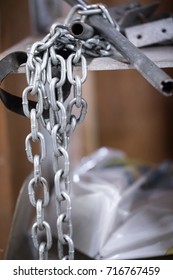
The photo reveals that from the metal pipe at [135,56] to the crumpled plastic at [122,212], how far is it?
31 cm

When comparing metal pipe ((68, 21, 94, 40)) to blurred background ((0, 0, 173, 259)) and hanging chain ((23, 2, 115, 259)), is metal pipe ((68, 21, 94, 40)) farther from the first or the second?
blurred background ((0, 0, 173, 259))

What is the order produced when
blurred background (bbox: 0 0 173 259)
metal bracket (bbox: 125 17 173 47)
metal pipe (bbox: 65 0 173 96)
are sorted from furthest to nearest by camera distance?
1. blurred background (bbox: 0 0 173 259)
2. metal bracket (bbox: 125 17 173 47)
3. metal pipe (bbox: 65 0 173 96)

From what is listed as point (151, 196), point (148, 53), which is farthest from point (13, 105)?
point (151, 196)

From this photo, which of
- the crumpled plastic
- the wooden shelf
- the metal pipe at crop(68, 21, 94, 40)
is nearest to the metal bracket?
the wooden shelf

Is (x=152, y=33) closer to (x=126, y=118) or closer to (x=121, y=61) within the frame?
(x=121, y=61)

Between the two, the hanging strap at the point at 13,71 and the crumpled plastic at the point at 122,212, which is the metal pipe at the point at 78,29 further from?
the crumpled plastic at the point at 122,212

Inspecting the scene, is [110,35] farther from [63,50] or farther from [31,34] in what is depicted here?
[31,34]

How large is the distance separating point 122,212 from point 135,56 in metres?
0.37

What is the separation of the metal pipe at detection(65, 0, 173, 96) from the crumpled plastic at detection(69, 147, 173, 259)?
31 cm

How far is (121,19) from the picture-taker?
2.57 feet

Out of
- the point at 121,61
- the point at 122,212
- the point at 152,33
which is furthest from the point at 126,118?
the point at 121,61

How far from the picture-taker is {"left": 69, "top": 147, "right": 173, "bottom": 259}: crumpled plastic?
753mm

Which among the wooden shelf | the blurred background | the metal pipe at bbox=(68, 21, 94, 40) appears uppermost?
the metal pipe at bbox=(68, 21, 94, 40)

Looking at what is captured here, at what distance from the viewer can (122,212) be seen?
2.77 feet
